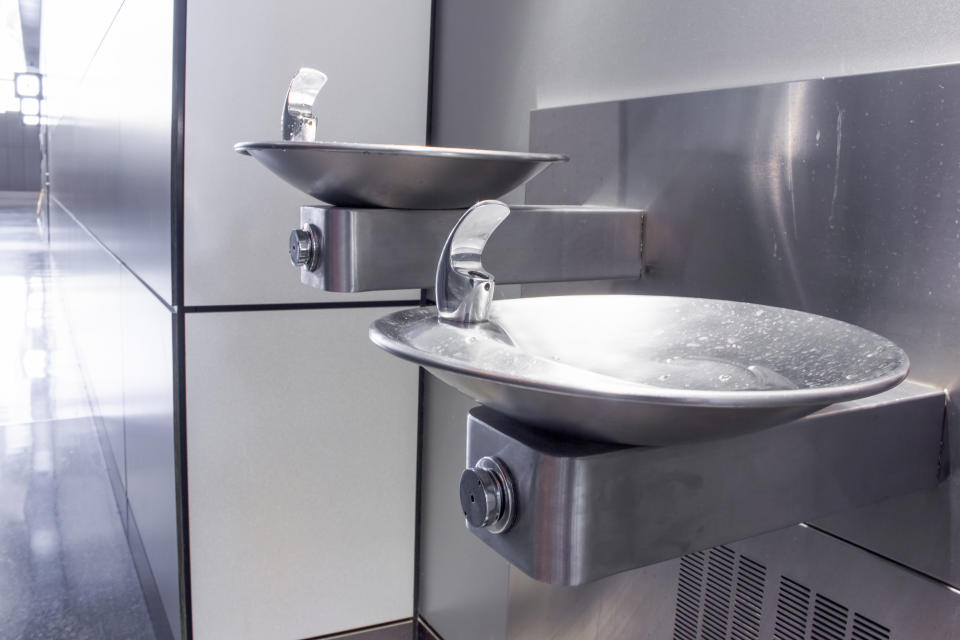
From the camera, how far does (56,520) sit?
2.72 metres

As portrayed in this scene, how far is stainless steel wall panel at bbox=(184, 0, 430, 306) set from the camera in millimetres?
1634

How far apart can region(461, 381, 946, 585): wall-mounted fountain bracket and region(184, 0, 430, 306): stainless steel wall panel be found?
1122 millimetres

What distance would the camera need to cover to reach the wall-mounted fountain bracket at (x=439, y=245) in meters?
1.06

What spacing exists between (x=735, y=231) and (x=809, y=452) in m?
0.42

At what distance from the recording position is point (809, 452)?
757mm

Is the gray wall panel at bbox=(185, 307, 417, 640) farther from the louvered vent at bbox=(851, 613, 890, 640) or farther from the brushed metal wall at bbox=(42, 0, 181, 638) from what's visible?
the louvered vent at bbox=(851, 613, 890, 640)

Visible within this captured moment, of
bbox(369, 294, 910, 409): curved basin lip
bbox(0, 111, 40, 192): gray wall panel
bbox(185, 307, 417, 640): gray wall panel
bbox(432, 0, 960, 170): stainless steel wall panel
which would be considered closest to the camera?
bbox(369, 294, 910, 409): curved basin lip

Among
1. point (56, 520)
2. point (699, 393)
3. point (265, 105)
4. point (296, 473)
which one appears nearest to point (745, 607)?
point (699, 393)

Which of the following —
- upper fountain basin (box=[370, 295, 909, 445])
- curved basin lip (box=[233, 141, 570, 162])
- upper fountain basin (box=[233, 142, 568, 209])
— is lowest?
upper fountain basin (box=[370, 295, 909, 445])

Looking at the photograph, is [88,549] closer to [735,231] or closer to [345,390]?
[345,390]

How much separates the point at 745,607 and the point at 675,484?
510 mm

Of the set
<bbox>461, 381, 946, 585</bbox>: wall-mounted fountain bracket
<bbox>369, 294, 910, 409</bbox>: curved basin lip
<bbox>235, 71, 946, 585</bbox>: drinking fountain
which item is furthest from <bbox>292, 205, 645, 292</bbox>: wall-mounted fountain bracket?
<bbox>369, 294, 910, 409</bbox>: curved basin lip

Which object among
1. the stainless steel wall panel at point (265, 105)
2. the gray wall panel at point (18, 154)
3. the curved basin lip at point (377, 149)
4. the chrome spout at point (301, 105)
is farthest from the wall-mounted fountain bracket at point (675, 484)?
the gray wall panel at point (18, 154)

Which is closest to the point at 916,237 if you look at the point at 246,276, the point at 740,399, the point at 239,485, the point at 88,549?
the point at 740,399
